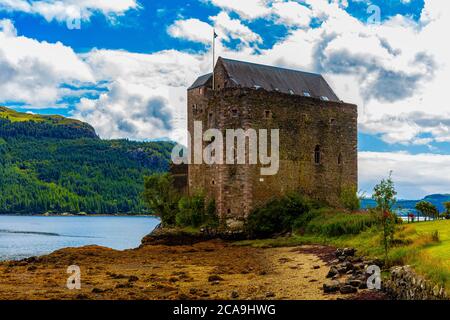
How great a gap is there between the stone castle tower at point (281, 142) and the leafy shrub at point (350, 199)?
95cm

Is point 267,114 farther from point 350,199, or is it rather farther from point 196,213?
point 350,199

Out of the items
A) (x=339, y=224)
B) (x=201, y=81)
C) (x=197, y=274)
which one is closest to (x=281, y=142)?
(x=339, y=224)

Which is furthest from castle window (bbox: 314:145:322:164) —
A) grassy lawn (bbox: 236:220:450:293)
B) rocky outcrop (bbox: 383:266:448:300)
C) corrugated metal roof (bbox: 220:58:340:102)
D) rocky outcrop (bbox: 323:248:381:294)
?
rocky outcrop (bbox: 383:266:448:300)

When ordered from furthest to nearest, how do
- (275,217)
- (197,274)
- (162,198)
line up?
(162,198) < (275,217) < (197,274)

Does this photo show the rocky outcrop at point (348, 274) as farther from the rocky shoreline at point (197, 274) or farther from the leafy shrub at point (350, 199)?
the leafy shrub at point (350, 199)

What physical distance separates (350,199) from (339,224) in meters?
13.7

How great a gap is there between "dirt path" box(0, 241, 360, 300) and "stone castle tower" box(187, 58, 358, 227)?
22.5 ft

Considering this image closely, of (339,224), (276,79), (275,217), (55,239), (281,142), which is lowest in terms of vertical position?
(55,239)

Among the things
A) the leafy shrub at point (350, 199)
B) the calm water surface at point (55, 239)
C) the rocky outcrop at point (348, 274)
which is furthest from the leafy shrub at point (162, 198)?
the rocky outcrop at point (348, 274)

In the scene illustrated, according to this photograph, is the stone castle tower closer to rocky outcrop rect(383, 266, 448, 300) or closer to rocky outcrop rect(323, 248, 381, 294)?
rocky outcrop rect(323, 248, 381, 294)

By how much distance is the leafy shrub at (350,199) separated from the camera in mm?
48438

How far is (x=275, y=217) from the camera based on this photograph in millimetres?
43219
